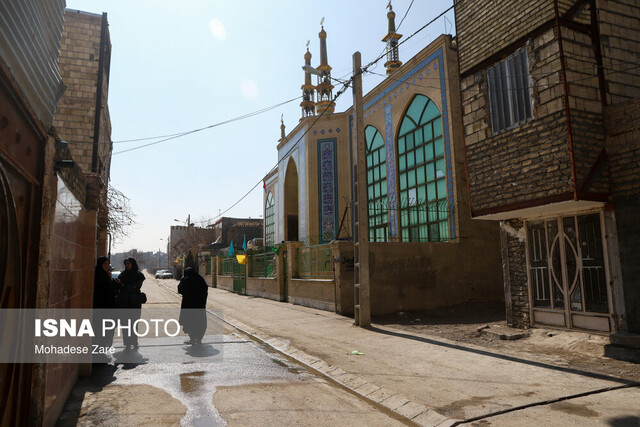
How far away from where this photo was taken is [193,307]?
8.52 metres

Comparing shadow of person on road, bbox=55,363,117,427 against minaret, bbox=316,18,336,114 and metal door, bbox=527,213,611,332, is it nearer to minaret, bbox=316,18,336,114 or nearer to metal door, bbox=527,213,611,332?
metal door, bbox=527,213,611,332

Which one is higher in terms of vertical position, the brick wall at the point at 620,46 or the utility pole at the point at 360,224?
the brick wall at the point at 620,46

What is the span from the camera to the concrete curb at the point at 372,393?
164 inches

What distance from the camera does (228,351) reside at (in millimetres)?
7484

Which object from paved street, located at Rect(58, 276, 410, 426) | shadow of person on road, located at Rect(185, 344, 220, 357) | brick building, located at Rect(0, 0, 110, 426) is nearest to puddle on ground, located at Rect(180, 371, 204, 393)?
paved street, located at Rect(58, 276, 410, 426)

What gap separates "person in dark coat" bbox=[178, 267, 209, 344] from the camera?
8.05 m

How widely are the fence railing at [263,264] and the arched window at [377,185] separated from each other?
4.45 metres

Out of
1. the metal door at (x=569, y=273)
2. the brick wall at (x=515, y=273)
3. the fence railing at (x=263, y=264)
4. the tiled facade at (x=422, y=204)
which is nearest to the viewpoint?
the metal door at (x=569, y=273)

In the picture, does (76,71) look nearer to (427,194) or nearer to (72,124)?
(72,124)

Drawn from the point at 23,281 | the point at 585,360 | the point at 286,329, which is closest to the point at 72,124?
the point at 286,329

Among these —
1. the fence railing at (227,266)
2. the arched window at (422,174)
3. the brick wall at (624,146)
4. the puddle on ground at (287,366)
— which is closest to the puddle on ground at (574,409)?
the puddle on ground at (287,366)

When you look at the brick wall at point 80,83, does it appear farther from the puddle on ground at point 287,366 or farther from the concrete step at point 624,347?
the concrete step at point 624,347

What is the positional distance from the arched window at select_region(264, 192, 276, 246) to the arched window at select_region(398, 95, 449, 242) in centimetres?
1383

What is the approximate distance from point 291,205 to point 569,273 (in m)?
20.2
